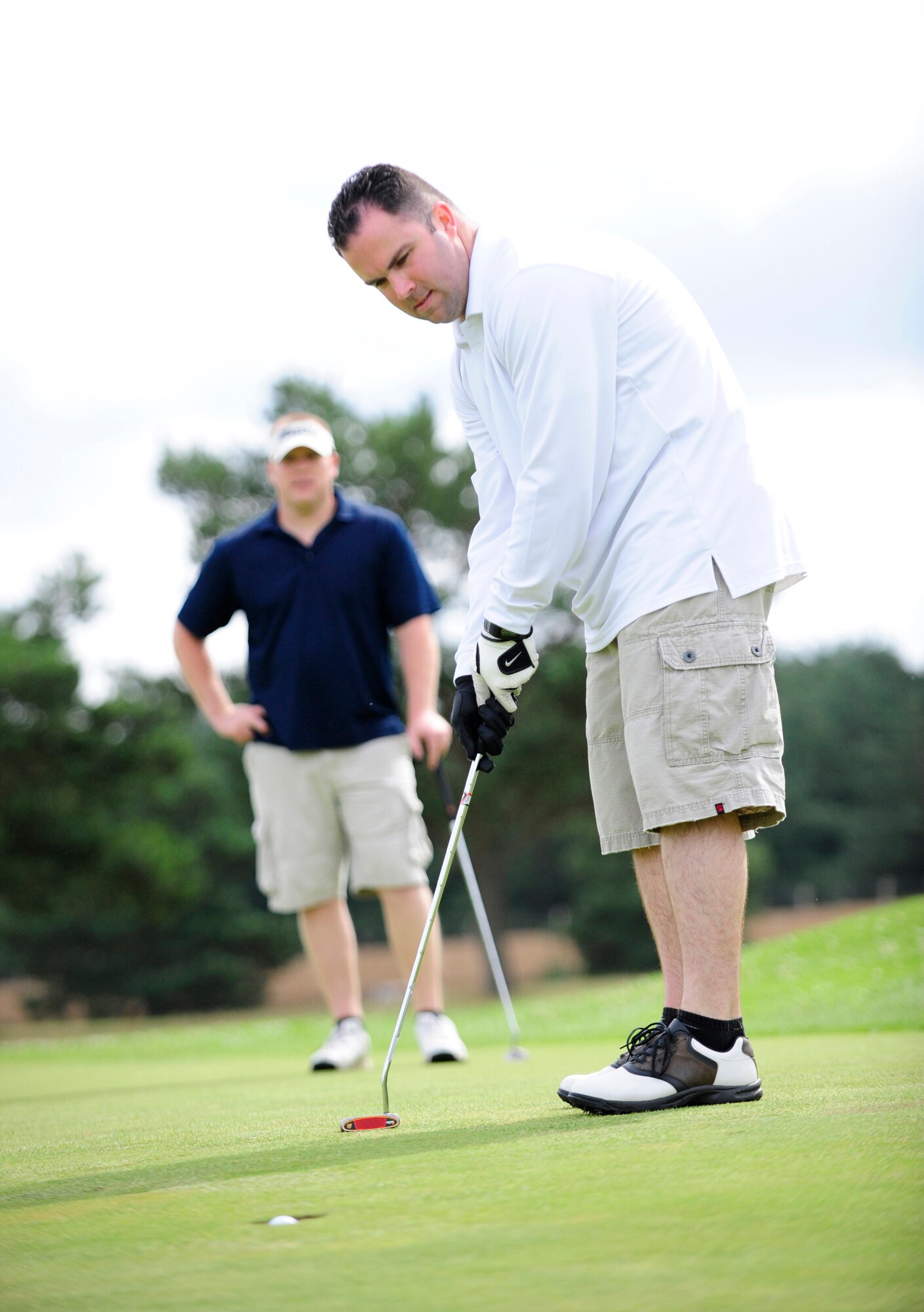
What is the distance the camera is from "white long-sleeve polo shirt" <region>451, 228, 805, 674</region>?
255cm

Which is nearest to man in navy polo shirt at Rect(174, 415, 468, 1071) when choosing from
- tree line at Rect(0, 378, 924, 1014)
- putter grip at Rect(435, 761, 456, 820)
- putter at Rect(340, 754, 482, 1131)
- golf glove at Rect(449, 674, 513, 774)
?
putter grip at Rect(435, 761, 456, 820)

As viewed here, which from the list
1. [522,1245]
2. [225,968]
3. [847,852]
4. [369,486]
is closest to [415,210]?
[522,1245]

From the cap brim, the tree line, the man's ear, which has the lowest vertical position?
the tree line

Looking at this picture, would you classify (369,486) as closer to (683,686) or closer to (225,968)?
(225,968)

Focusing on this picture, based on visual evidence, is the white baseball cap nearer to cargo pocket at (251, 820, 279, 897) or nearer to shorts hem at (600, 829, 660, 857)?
cargo pocket at (251, 820, 279, 897)

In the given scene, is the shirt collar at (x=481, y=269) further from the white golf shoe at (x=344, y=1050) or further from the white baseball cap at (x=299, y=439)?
the white golf shoe at (x=344, y=1050)

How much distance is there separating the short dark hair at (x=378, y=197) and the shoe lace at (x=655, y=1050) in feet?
5.15

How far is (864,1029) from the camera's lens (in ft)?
15.5

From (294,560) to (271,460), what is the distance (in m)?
0.37

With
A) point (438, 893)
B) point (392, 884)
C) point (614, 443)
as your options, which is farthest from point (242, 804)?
point (614, 443)

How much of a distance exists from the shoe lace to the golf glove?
57 cm

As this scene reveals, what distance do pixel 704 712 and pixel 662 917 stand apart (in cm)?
50

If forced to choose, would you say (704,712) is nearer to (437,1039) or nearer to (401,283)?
(401,283)

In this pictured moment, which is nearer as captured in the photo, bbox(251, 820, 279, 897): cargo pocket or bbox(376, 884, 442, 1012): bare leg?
bbox(376, 884, 442, 1012): bare leg
